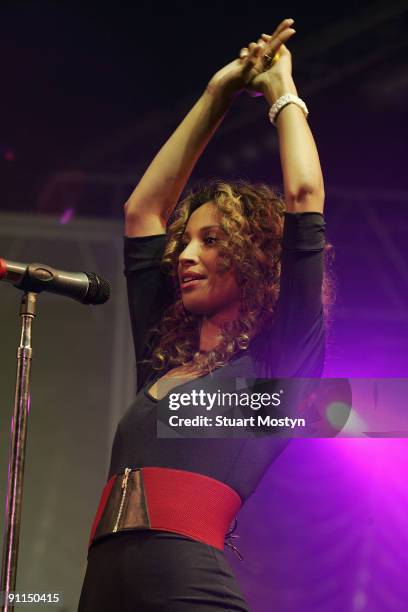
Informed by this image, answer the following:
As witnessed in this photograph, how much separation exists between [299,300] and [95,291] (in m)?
0.37

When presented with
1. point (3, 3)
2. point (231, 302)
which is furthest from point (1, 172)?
point (231, 302)

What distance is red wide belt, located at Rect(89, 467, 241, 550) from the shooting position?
1.14 meters

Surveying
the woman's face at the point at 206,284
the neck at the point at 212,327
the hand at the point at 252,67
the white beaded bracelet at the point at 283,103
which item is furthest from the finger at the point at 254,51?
the neck at the point at 212,327

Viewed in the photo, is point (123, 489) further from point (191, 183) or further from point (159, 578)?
point (191, 183)

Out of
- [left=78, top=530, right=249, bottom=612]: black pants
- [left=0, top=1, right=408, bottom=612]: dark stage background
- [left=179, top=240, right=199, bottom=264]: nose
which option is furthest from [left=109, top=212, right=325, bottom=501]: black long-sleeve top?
[left=0, top=1, right=408, bottom=612]: dark stage background

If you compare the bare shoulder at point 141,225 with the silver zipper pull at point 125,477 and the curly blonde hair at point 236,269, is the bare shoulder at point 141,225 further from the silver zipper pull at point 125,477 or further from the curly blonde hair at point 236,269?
→ the silver zipper pull at point 125,477

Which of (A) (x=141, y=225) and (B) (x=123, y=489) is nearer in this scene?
(B) (x=123, y=489)

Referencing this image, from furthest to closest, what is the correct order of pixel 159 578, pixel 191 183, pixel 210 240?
pixel 191 183
pixel 210 240
pixel 159 578

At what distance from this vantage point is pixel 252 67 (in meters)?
1.51

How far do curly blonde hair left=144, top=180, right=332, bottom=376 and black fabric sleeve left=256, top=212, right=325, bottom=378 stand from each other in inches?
4.8

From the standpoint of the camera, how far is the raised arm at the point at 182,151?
4.97 feet

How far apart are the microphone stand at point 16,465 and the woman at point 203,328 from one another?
0.12 m

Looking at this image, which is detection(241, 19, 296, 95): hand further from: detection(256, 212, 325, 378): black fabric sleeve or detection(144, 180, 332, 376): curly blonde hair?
detection(256, 212, 325, 378): black fabric sleeve

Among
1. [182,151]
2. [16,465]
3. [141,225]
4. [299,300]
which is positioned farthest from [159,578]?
[182,151]
